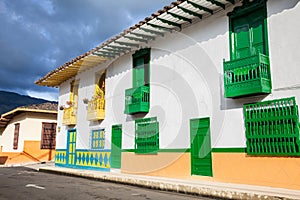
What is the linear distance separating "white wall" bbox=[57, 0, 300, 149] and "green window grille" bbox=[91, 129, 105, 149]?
0.46 metres

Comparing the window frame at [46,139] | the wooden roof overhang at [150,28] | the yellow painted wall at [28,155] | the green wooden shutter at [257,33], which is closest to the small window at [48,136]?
the window frame at [46,139]

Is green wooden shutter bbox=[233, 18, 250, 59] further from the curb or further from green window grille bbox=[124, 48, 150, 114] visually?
green window grille bbox=[124, 48, 150, 114]

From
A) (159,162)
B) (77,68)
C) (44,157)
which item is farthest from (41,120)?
(159,162)

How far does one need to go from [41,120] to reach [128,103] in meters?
14.2

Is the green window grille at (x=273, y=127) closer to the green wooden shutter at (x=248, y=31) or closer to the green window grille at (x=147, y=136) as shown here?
the green wooden shutter at (x=248, y=31)

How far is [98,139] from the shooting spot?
15242 millimetres

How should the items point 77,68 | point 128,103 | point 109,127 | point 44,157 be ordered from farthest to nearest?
point 44,157
point 77,68
point 109,127
point 128,103

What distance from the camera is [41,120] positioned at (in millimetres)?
24766

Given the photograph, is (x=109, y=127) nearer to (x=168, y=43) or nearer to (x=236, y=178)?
(x=168, y=43)

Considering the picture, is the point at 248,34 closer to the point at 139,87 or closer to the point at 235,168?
the point at 235,168

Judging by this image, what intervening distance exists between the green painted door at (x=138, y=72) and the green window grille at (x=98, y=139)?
10.6 ft

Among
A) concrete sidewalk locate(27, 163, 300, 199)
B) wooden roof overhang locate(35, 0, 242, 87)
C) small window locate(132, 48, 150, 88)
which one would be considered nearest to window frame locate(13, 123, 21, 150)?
wooden roof overhang locate(35, 0, 242, 87)

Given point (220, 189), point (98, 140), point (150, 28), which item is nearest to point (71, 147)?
point (98, 140)

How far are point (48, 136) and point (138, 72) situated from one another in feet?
47.0
